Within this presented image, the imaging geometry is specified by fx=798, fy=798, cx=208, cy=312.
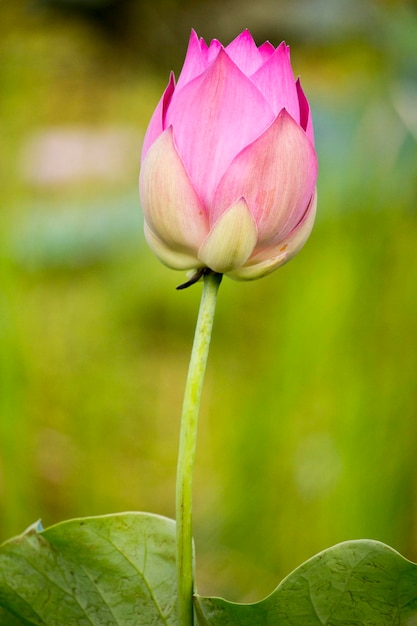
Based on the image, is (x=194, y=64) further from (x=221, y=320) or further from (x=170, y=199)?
(x=221, y=320)

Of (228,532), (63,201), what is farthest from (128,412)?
(228,532)

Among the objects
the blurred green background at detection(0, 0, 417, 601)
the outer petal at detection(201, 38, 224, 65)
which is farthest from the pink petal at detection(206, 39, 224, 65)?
the blurred green background at detection(0, 0, 417, 601)

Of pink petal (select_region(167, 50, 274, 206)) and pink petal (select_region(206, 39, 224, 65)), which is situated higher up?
pink petal (select_region(206, 39, 224, 65))

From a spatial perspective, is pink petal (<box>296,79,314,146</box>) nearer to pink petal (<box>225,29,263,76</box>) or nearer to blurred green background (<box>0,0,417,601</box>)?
pink petal (<box>225,29,263,76</box>)

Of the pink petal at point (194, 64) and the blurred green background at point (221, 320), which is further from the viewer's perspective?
the blurred green background at point (221, 320)

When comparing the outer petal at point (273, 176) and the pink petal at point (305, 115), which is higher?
the pink petal at point (305, 115)

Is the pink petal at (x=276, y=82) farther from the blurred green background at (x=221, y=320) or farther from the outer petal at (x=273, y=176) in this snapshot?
the blurred green background at (x=221, y=320)

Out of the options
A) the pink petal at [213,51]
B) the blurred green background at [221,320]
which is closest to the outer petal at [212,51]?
the pink petal at [213,51]
